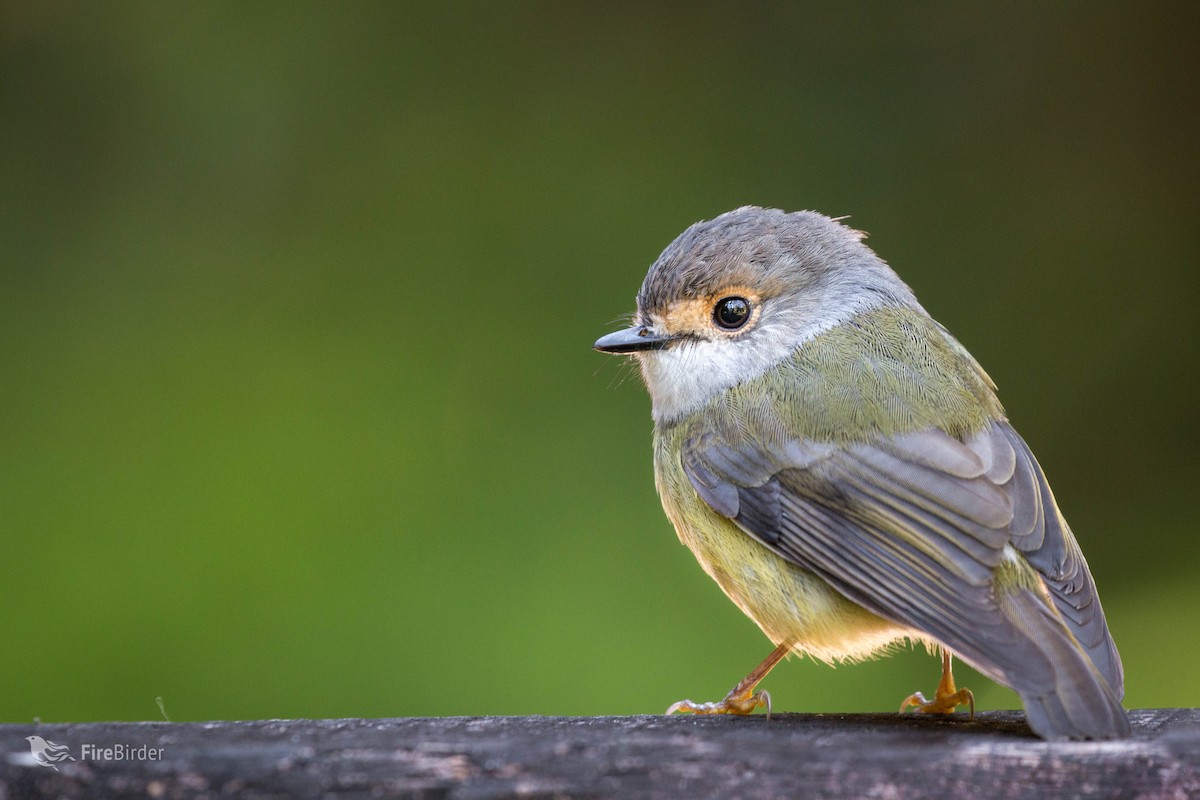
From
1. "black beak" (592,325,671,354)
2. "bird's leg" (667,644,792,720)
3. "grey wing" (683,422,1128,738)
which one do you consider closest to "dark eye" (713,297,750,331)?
"black beak" (592,325,671,354)

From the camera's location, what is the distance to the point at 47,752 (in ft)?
6.21

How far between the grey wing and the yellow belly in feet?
0.20

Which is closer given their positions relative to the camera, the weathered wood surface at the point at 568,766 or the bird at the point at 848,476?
the weathered wood surface at the point at 568,766

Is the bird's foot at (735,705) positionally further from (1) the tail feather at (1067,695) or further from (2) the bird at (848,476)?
(1) the tail feather at (1067,695)

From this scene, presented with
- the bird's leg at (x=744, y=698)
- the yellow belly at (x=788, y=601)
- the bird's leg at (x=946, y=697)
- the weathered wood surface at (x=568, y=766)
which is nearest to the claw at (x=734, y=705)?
the bird's leg at (x=744, y=698)

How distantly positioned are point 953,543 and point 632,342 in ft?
3.72

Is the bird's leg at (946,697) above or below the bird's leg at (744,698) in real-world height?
below

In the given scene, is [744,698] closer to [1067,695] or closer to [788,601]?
[788,601]

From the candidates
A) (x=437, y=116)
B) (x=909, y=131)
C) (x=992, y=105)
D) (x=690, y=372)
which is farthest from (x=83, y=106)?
(x=992, y=105)

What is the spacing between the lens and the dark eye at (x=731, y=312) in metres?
3.40

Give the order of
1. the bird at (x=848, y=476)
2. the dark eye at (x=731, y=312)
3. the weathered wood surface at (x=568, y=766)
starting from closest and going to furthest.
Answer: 1. the weathered wood surface at (x=568, y=766)
2. the bird at (x=848, y=476)
3. the dark eye at (x=731, y=312)

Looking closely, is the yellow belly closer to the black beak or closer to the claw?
the claw

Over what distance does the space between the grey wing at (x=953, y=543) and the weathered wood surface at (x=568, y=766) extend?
12cm

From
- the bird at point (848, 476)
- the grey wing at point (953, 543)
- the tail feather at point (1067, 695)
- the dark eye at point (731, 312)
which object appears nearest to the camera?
the tail feather at point (1067, 695)
